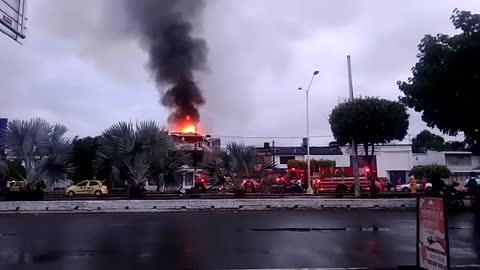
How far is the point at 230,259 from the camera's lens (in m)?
9.09

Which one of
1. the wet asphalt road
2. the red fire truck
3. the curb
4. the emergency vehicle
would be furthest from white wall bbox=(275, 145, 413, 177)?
the wet asphalt road

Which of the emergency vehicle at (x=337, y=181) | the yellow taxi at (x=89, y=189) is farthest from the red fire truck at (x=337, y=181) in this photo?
the yellow taxi at (x=89, y=189)

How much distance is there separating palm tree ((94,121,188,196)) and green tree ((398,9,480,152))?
1273 centimetres

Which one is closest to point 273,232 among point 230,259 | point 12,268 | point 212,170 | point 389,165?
point 230,259

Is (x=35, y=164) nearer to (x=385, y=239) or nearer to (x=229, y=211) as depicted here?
(x=229, y=211)

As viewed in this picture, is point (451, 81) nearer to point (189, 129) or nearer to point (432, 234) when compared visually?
point (432, 234)

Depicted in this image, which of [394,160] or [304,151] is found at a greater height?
[304,151]

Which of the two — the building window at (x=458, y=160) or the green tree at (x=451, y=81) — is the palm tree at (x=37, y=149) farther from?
the building window at (x=458, y=160)

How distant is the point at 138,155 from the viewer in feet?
79.2

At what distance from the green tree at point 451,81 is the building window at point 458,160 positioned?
50.5 metres

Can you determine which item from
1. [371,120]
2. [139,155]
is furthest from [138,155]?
[371,120]

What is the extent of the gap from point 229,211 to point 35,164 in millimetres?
10811

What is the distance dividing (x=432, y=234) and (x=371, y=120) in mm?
18671

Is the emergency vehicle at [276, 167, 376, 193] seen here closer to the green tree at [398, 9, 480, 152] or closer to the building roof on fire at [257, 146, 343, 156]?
the green tree at [398, 9, 480, 152]
